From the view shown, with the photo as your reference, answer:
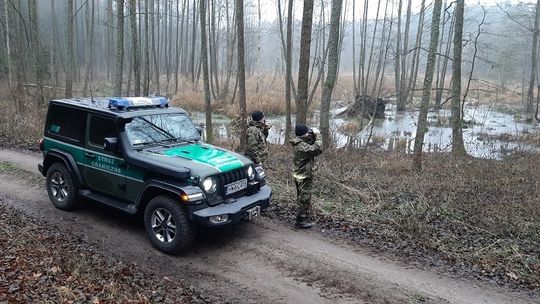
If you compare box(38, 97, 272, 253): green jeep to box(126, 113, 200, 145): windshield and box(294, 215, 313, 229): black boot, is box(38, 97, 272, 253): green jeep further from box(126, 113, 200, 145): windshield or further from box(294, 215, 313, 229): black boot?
box(294, 215, 313, 229): black boot

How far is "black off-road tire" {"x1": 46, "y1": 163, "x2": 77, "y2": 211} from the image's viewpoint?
748 centimetres

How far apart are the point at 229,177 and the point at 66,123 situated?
342 centimetres

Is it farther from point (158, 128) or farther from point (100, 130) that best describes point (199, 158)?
point (100, 130)

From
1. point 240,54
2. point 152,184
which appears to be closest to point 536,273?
point 152,184

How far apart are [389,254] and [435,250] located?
2.56 ft

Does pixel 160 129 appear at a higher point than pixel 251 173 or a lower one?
higher

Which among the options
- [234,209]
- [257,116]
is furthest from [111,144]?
[257,116]

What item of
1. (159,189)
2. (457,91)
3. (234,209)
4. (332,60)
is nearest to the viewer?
(234,209)

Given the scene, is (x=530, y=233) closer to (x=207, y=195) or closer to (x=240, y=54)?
(x=207, y=195)

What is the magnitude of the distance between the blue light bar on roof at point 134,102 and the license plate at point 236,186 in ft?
7.45

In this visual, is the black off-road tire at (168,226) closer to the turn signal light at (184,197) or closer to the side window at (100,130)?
the turn signal light at (184,197)

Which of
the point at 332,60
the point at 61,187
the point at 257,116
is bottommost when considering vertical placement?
the point at 61,187

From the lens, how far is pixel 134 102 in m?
7.18

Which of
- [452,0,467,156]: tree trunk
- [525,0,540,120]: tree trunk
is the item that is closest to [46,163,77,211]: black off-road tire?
[452,0,467,156]: tree trunk
